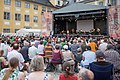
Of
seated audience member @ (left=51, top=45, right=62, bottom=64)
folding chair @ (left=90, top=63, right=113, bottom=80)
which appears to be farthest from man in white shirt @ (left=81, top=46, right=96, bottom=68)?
seated audience member @ (left=51, top=45, right=62, bottom=64)

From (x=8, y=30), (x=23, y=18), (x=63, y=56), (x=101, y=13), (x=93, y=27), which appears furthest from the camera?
(x=23, y=18)

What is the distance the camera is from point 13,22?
36250 mm

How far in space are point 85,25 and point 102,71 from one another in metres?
23.9

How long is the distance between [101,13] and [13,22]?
1917 cm

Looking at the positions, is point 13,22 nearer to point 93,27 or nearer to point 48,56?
point 93,27

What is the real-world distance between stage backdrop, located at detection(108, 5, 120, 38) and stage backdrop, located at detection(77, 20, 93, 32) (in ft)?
24.8

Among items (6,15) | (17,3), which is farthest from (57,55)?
(17,3)

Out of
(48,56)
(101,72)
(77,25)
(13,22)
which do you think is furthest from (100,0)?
(101,72)

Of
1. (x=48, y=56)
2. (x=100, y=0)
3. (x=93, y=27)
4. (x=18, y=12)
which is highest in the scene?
(x=100, y=0)

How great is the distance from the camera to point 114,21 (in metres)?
19.4

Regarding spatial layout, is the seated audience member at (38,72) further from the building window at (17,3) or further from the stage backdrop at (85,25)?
the building window at (17,3)

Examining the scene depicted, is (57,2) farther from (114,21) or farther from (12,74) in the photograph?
(12,74)

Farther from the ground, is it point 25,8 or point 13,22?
point 25,8

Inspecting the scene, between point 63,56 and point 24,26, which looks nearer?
point 63,56
